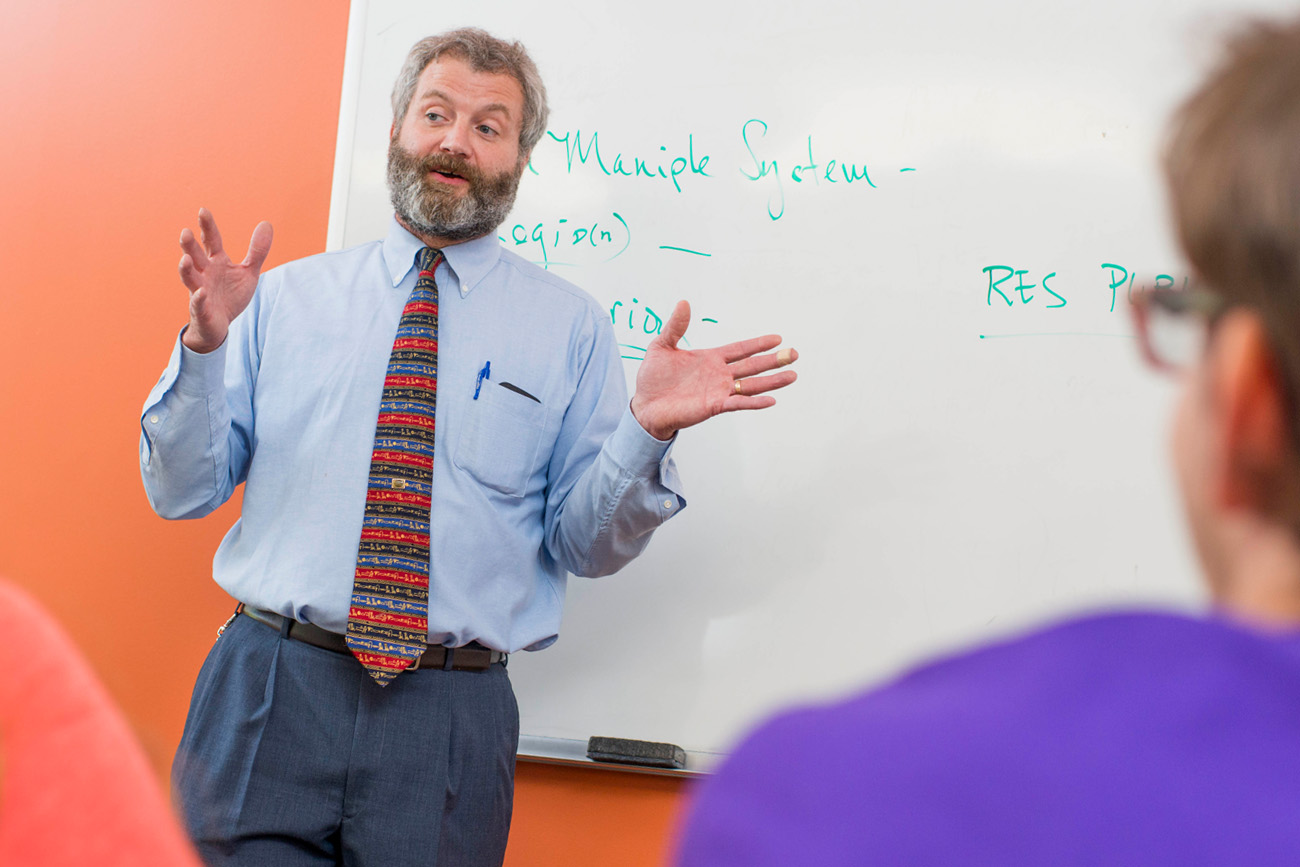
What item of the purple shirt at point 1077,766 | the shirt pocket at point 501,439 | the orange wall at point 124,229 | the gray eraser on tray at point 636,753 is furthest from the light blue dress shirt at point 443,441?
the purple shirt at point 1077,766

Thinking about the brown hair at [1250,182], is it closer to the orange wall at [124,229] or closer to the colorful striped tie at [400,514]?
the colorful striped tie at [400,514]

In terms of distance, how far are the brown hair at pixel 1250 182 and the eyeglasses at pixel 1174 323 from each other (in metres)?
0.01

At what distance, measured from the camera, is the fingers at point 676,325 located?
142 cm

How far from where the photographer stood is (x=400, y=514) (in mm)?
1545

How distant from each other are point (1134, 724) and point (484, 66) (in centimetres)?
161

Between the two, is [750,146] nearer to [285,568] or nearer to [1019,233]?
[1019,233]

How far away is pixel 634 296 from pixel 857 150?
44 cm

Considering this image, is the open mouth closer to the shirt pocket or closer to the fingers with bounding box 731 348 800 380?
the shirt pocket

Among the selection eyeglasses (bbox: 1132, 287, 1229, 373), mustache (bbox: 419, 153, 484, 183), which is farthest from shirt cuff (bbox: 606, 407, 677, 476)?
eyeglasses (bbox: 1132, 287, 1229, 373)

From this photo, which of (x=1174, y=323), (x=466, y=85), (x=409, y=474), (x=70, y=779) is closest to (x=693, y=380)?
(x=409, y=474)

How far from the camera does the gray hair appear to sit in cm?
175

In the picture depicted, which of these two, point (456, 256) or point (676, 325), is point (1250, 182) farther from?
point (456, 256)

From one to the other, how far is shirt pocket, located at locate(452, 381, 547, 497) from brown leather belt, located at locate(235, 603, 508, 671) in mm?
237

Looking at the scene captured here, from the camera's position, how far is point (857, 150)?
1809mm
